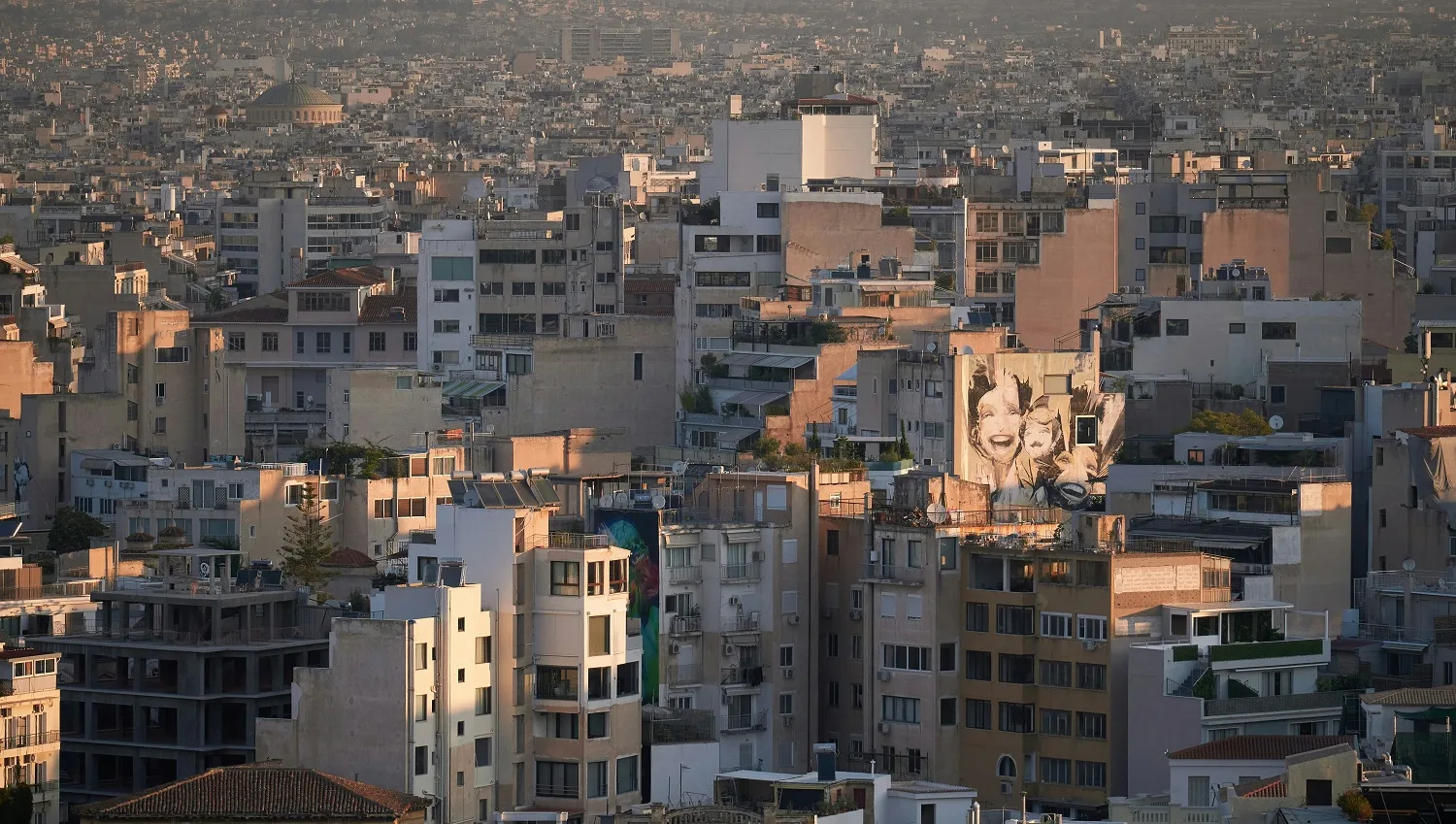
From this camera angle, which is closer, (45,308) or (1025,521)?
(1025,521)

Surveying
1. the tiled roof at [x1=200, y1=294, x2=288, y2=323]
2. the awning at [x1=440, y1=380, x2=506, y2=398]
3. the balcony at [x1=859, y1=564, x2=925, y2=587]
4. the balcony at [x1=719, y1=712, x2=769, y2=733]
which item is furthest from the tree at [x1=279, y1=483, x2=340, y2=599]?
the tiled roof at [x1=200, y1=294, x2=288, y2=323]

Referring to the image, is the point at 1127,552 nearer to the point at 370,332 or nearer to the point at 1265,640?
the point at 1265,640

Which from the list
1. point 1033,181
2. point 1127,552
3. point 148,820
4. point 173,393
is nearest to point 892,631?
point 1127,552

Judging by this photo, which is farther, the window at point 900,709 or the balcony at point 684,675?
the balcony at point 684,675

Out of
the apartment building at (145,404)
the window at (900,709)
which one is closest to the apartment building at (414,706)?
the window at (900,709)

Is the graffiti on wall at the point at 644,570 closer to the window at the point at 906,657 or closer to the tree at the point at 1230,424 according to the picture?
the window at the point at 906,657

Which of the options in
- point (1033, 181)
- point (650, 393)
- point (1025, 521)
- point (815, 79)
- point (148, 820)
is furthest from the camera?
point (815, 79)
